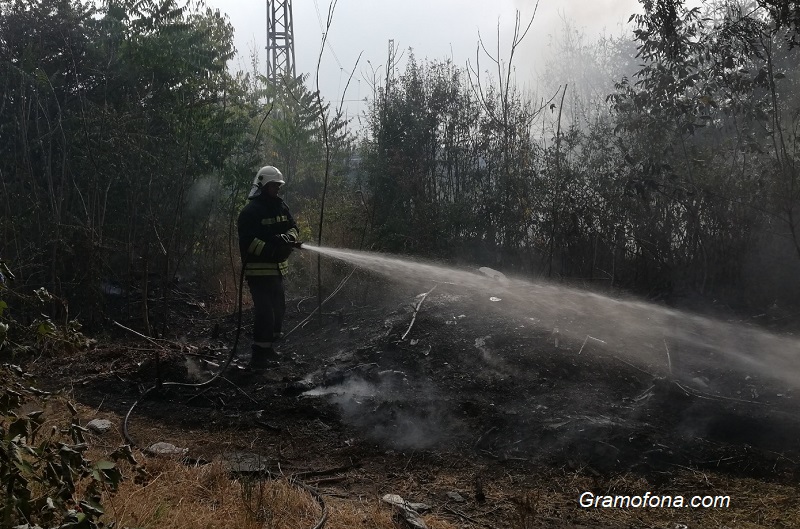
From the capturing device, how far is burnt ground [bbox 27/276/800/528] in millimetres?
4199

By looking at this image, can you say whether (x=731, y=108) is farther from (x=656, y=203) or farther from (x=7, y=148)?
(x=7, y=148)

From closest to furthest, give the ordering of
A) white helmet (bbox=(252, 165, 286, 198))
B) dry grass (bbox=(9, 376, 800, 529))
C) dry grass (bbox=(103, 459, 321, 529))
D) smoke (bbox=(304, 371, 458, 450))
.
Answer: dry grass (bbox=(103, 459, 321, 529)), dry grass (bbox=(9, 376, 800, 529)), smoke (bbox=(304, 371, 458, 450)), white helmet (bbox=(252, 165, 286, 198))

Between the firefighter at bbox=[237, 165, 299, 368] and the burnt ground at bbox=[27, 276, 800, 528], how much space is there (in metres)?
0.33

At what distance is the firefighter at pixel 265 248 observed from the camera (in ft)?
24.0

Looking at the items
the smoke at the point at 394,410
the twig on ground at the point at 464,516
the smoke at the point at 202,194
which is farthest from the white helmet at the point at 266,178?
the twig on ground at the point at 464,516

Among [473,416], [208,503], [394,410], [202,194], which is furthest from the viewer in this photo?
[202,194]

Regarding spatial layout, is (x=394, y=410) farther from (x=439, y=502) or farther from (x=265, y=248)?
(x=265, y=248)

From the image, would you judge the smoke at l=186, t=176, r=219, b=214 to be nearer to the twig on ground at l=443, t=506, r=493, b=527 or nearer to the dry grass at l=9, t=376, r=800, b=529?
the dry grass at l=9, t=376, r=800, b=529

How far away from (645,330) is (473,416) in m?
2.40

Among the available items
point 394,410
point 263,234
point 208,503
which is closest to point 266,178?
point 263,234

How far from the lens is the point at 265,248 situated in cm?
735

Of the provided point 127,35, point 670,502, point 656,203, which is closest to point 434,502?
point 670,502

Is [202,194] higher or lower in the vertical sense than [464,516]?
higher

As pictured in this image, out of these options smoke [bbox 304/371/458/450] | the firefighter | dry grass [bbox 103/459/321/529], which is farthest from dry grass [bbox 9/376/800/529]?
the firefighter
